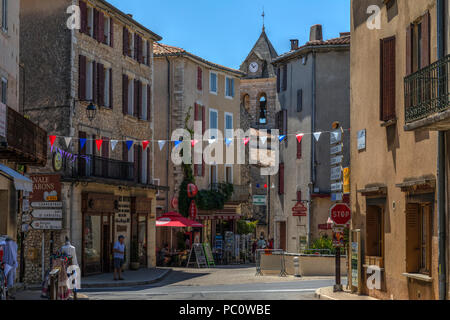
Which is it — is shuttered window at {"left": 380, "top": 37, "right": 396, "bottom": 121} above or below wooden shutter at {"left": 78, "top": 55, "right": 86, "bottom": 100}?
below

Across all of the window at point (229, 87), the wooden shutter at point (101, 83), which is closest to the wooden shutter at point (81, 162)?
the wooden shutter at point (101, 83)

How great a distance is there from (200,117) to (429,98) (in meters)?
36.2

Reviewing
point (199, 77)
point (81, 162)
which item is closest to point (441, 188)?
point (81, 162)

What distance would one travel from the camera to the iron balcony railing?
15.4 metres

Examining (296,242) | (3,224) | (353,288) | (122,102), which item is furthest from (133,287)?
(296,242)

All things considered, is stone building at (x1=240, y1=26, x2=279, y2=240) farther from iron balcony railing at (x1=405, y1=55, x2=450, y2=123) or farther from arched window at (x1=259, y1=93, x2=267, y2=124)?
iron balcony railing at (x1=405, y1=55, x2=450, y2=123)

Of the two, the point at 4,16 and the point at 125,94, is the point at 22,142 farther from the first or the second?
the point at 125,94

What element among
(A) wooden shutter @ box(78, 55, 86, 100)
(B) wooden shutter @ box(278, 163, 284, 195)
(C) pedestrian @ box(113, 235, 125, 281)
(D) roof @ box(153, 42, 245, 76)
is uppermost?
(D) roof @ box(153, 42, 245, 76)

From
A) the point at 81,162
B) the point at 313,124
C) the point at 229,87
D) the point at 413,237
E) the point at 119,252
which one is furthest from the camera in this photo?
the point at 229,87

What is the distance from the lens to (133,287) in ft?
96.9

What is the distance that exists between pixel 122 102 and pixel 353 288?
63.8 feet

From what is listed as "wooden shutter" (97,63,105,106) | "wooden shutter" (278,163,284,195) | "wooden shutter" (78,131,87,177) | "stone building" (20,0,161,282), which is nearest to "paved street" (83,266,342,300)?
"stone building" (20,0,161,282)

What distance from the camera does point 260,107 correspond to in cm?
6875

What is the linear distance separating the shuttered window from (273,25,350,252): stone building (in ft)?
66.3
